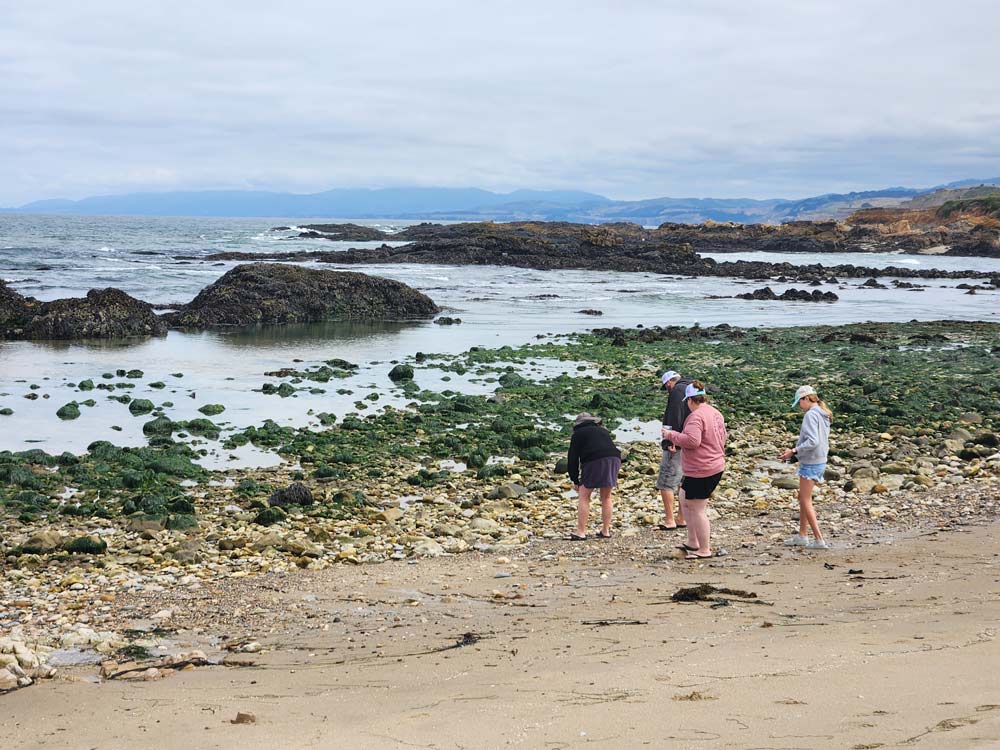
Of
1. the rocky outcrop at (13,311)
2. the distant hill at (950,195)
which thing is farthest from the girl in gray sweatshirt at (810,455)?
the distant hill at (950,195)

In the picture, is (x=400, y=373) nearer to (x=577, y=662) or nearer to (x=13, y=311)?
(x=13, y=311)

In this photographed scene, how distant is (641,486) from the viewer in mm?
12180

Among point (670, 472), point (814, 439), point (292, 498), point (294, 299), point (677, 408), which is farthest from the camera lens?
point (294, 299)

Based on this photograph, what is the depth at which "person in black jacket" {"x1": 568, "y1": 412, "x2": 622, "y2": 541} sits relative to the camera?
9.96 meters

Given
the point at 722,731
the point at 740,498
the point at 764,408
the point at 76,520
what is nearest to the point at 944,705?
the point at 722,731

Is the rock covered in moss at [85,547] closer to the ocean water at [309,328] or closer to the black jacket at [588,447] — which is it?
the ocean water at [309,328]

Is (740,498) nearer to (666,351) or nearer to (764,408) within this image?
(764,408)

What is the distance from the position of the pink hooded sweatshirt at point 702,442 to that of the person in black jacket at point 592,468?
1.08 meters

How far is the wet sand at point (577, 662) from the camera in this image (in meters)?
4.78

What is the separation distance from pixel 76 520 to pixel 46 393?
8.83 metres

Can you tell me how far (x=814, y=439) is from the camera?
30.5ft

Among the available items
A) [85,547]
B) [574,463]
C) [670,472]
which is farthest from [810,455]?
[85,547]

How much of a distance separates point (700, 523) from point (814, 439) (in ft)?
4.69

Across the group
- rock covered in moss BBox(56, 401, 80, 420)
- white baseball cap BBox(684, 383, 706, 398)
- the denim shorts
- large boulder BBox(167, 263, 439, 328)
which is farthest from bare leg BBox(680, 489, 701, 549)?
large boulder BBox(167, 263, 439, 328)
